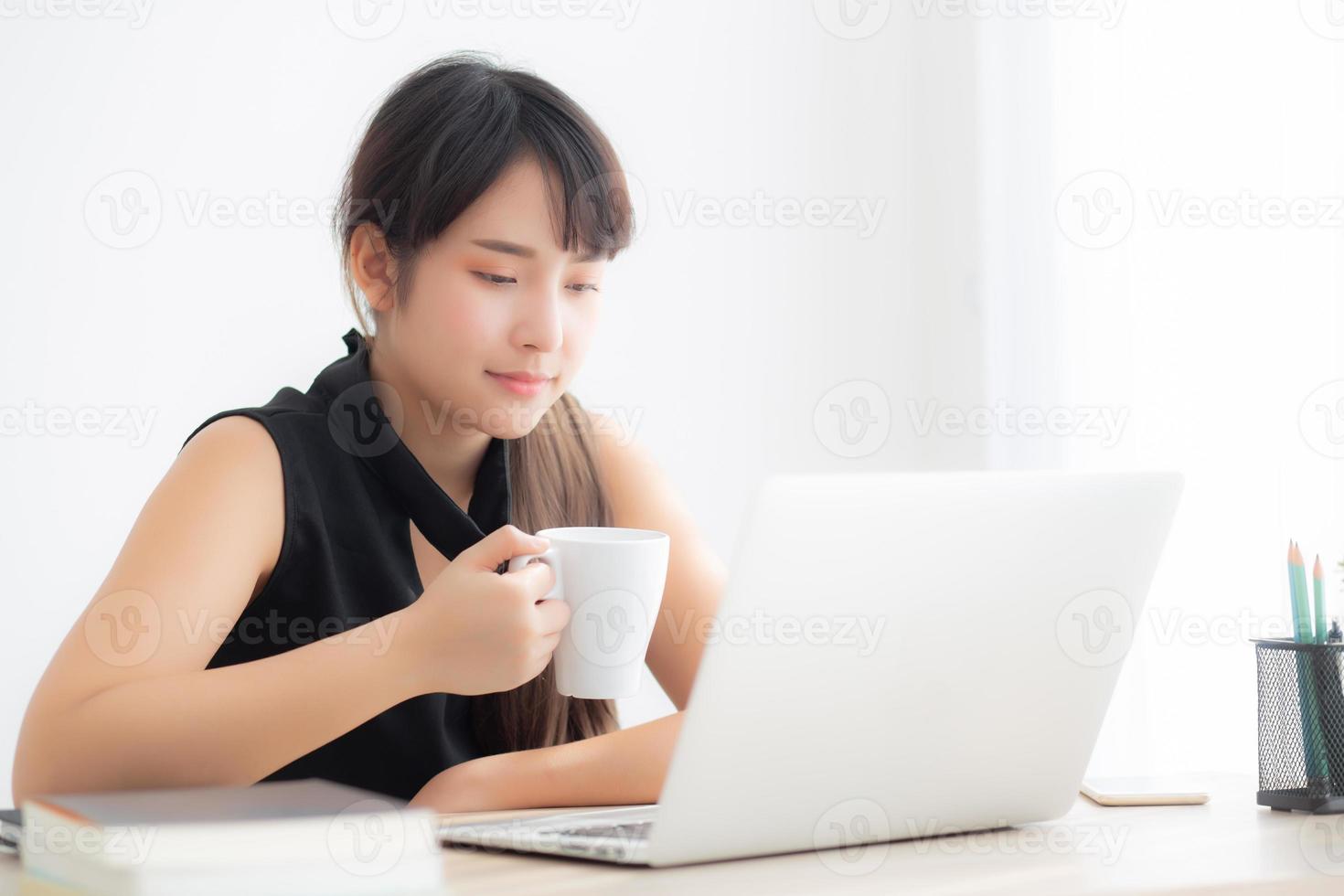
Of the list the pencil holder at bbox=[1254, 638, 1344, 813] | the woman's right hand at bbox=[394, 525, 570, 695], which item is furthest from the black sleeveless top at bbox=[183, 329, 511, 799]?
the pencil holder at bbox=[1254, 638, 1344, 813]

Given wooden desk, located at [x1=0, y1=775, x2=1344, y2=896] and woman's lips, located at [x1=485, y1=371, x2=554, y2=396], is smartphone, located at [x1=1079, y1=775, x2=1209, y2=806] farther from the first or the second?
woman's lips, located at [x1=485, y1=371, x2=554, y2=396]

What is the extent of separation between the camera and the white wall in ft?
6.84

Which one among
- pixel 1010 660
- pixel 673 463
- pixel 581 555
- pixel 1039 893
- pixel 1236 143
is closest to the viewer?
pixel 1039 893

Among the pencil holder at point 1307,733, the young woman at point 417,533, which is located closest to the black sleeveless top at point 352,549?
the young woman at point 417,533

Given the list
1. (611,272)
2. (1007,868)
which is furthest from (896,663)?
(611,272)

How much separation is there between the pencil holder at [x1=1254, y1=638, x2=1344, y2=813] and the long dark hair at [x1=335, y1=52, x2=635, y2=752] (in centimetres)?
65

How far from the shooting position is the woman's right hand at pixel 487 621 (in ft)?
2.75

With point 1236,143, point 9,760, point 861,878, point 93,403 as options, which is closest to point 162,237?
point 93,403

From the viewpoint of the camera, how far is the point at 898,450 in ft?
8.82

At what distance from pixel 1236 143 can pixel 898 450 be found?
1.02 metres

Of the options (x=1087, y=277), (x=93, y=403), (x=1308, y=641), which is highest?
(x=1087, y=277)

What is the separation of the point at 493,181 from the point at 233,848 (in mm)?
717

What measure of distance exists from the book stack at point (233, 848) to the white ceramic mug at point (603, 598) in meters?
0.30

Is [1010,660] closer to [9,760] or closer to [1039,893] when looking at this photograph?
[1039,893]
